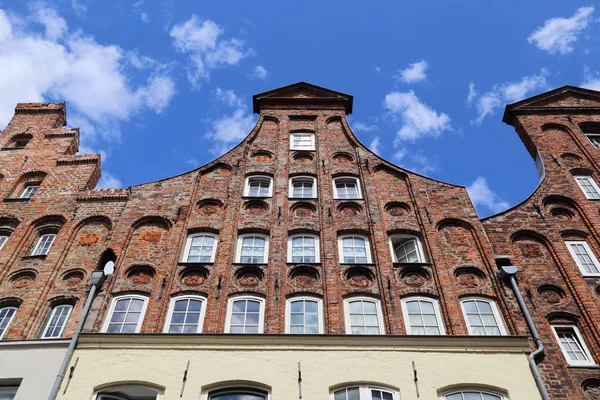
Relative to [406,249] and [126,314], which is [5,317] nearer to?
[126,314]

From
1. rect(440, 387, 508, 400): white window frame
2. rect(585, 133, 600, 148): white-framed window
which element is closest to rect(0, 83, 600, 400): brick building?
rect(440, 387, 508, 400): white window frame

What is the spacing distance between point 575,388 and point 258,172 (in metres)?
9.21

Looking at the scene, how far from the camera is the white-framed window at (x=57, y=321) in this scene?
1080 cm

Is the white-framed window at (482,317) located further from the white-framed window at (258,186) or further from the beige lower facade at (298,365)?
the white-framed window at (258,186)

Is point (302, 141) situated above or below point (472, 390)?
above

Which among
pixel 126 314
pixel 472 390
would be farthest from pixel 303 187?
pixel 472 390

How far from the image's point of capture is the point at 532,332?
10391mm

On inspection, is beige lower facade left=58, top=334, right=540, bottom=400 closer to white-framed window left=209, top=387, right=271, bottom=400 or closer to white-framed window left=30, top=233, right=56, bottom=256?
white-framed window left=209, top=387, right=271, bottom=400

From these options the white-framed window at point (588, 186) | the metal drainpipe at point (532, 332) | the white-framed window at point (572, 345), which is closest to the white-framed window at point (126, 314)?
the metal drainpipe at point (532, 332)

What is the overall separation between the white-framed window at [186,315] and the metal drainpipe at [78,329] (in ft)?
5.33

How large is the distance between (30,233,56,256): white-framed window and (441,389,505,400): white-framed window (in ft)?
31.6

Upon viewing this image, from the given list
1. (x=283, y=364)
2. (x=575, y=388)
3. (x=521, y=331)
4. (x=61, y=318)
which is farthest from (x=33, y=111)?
(x=575, y=388)

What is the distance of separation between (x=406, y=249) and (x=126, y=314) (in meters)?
6.53

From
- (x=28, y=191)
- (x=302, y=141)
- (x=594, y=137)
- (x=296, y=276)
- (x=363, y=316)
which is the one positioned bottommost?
(x=363, y=316)
